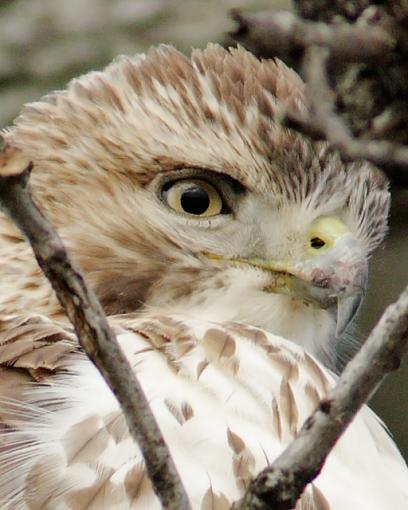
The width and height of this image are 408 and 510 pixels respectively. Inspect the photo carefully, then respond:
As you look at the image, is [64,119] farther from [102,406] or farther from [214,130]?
[102,406]

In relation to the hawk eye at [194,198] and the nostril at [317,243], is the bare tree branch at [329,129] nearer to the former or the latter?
the nostril at [317,243]

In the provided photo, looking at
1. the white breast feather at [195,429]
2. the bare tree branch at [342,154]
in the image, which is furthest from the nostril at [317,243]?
the bare tree branch at [342,154]

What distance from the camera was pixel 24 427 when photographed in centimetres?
198

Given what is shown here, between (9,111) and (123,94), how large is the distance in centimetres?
210

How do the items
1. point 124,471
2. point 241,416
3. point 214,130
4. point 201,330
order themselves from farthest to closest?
1. point 214,130
2. point 201,330
3. point 241,416
4. point 124,471

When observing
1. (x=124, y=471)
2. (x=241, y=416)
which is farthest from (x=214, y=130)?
(x=124, y=471)

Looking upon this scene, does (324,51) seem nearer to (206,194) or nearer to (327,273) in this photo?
(327,273)

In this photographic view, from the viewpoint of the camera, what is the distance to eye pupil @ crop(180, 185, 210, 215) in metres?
2.54

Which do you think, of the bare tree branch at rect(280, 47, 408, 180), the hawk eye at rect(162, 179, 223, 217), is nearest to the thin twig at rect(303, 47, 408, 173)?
the bare tree branch at rect(280, 47, 408, 180)

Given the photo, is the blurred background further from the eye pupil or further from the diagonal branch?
the diagonal branch

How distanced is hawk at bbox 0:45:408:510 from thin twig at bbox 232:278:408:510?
0.59m

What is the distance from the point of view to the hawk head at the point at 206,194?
2418 mm

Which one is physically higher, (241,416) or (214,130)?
(214,130)

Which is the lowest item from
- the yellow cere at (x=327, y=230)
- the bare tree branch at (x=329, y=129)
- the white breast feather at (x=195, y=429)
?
the white breast feather at (x=195, y=429)
